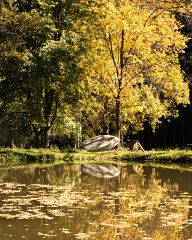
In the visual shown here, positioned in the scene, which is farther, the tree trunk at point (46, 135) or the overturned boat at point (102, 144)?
the tree trunk at point (46, 135)

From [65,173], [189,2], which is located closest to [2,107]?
Answer: [65,173]

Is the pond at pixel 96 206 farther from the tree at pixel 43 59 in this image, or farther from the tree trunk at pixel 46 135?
the tree trunk at pixel 46 135

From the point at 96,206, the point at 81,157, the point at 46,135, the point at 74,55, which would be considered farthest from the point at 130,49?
the point at 96,206

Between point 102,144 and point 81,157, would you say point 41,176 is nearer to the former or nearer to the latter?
point 81,157

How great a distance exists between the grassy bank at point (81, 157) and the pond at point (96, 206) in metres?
5.76

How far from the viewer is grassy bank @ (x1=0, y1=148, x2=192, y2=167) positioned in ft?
69.9

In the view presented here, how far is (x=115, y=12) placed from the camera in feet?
77.4

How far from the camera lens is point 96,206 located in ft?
31.4

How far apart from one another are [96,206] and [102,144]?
623 inches

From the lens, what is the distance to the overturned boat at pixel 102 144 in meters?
25.2

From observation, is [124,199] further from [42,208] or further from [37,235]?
[37,235]

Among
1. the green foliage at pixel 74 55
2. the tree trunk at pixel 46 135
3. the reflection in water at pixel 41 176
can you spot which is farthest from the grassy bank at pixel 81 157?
the reflection in water at pixel 41 176

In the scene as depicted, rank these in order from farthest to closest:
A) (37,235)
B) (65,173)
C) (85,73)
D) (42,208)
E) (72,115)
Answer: (72,115)
(85,73)
(65,173)
(42,208)
(37,235)

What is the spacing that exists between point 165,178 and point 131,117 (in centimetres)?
1780
